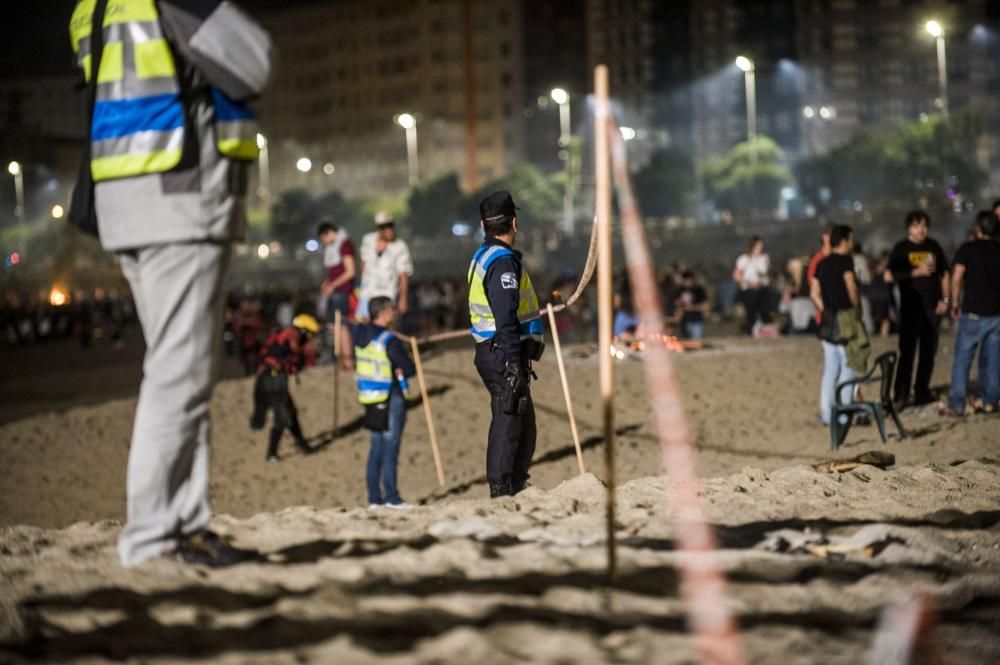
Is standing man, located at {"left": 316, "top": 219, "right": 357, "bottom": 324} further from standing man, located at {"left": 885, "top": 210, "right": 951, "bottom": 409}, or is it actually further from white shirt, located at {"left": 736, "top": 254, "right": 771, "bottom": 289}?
white shirt, located at {"left": 736, "top": 254, "right": 771, "bottom": 289}

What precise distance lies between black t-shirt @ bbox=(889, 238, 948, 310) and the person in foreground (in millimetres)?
5473

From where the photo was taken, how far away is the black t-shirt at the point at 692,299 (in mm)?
26547

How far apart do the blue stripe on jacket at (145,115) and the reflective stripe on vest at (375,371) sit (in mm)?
6970

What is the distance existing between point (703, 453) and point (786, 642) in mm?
10351

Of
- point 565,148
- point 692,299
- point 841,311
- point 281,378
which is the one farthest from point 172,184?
point 565,148

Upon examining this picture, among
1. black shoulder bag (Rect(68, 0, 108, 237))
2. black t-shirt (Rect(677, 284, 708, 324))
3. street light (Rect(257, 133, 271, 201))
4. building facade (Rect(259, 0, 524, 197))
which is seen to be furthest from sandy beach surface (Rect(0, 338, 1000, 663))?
building facade (Rect(259, 0, 524, 197))

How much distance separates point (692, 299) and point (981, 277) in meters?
13.3

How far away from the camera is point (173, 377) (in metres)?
5.61

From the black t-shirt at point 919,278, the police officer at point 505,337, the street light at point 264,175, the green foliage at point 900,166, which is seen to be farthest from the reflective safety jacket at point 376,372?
the street light at point 264,175

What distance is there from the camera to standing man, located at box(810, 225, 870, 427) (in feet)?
46.2

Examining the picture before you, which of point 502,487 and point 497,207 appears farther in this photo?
point 502,487

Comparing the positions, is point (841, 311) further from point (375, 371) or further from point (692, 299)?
point (692, 299)

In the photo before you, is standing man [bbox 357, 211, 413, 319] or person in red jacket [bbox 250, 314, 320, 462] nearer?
person in red jacket [bbox 250, 314, 320, 462]

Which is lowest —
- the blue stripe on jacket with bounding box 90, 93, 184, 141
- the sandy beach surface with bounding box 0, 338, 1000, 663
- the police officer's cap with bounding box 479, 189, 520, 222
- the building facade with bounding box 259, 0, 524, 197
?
the sandy beach surface with bounding box 0, 338, 1000, 663
